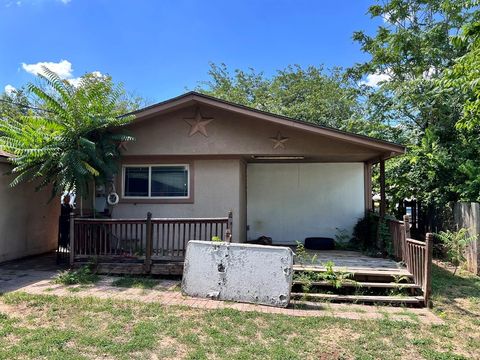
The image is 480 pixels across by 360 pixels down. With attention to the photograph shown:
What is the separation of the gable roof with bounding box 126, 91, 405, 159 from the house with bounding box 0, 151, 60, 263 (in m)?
3.49

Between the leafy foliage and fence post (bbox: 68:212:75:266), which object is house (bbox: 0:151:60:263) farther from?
the leafy foliage

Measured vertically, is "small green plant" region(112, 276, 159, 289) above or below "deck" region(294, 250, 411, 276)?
below

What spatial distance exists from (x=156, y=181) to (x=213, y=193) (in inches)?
57.4

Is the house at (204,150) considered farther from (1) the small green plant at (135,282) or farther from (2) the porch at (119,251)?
(1) the small green plant at (135,282)

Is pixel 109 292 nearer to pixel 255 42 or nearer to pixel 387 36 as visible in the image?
pixel 387 36

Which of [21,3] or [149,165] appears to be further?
[21,3]

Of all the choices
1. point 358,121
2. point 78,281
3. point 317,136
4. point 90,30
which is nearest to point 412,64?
point 358,121

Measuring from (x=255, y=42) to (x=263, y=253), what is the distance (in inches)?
880

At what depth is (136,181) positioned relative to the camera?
887 cm

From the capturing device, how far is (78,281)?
21.6 ft

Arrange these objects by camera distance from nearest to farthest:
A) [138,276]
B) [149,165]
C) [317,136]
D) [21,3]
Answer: [138,276]
[317,136]
[149,165]
[21,3]

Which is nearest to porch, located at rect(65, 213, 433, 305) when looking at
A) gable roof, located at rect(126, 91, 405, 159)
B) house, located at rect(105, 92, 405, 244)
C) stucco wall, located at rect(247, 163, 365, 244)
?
house, located at rect(105, 92, 405, 244)

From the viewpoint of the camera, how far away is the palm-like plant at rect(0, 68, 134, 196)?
282 inches

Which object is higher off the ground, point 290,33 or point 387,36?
point 290,33
